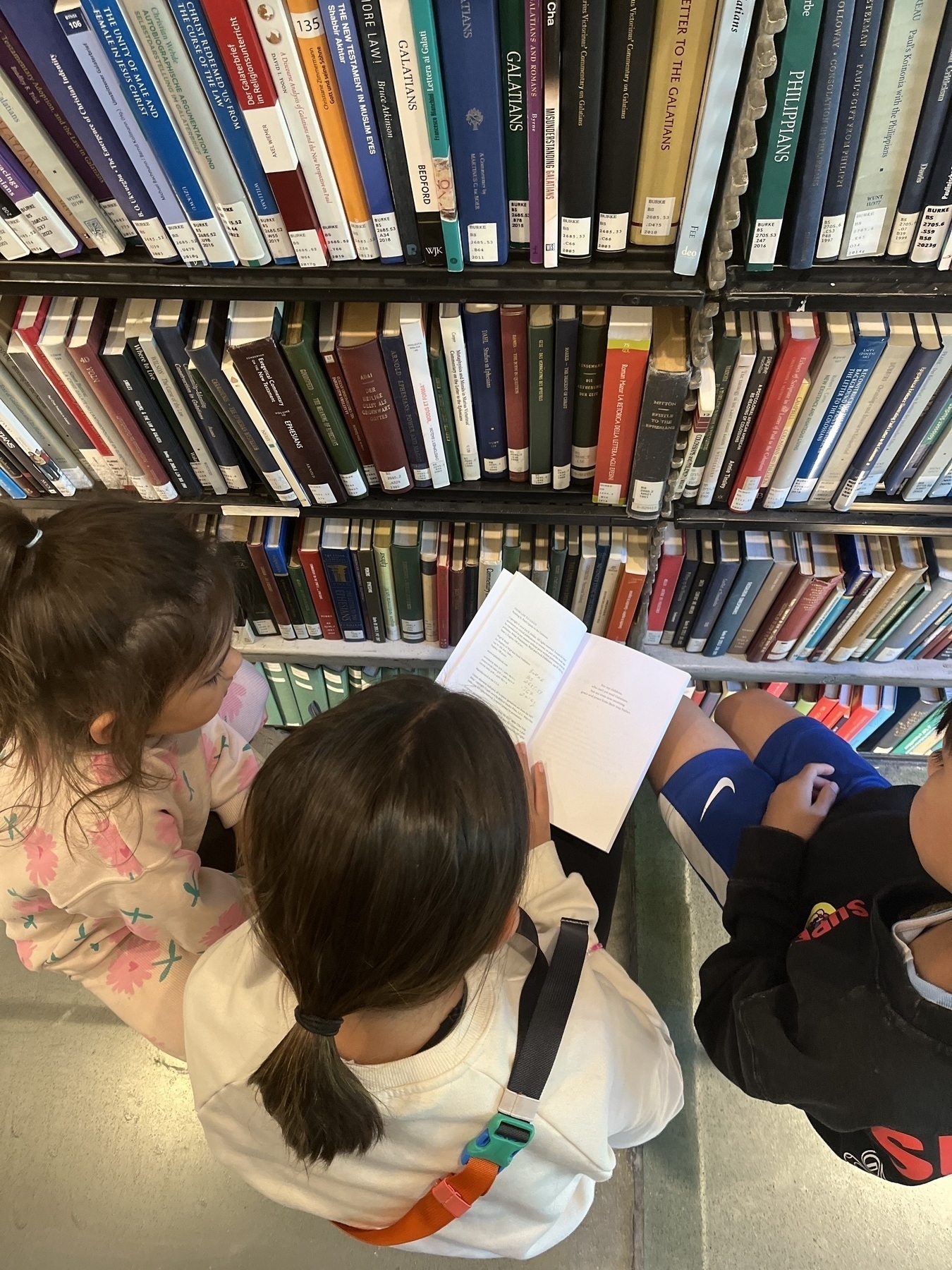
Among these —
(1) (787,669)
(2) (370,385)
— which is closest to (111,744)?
(2) (370,385)

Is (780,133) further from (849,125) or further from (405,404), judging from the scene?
(405,404)

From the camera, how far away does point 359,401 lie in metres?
1.05

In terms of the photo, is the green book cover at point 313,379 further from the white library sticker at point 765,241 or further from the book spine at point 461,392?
the white library sticker at point 765,241

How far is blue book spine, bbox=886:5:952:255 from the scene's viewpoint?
69cm

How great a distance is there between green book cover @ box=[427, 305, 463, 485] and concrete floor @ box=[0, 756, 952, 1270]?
1036mm

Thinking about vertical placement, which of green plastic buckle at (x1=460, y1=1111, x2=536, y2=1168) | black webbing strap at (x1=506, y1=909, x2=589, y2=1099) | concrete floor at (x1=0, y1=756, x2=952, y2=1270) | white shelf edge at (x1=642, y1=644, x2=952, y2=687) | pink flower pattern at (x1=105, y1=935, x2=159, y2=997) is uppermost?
black webbing strap at (x1=506, y1=909, x2=589, y2=1099)

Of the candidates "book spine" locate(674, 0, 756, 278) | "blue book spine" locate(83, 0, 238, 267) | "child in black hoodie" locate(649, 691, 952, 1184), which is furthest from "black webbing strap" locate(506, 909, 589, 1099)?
"blue book spine" locate(83, 0, 238, 267)

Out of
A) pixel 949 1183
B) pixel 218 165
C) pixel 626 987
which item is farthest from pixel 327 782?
pixel 949 1183

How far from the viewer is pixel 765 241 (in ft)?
2.73

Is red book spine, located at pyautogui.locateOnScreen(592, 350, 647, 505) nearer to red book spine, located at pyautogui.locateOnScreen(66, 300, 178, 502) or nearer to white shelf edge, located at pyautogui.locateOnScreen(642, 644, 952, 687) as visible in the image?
white shelf edge, located at pyautogui.locateOnScreen(642, 644, 952, 687)

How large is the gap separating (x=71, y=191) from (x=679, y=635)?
3.77ft

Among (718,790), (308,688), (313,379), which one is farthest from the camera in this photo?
(308,688)

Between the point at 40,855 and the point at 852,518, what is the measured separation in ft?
4.01

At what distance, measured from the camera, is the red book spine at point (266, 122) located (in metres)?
0.70
